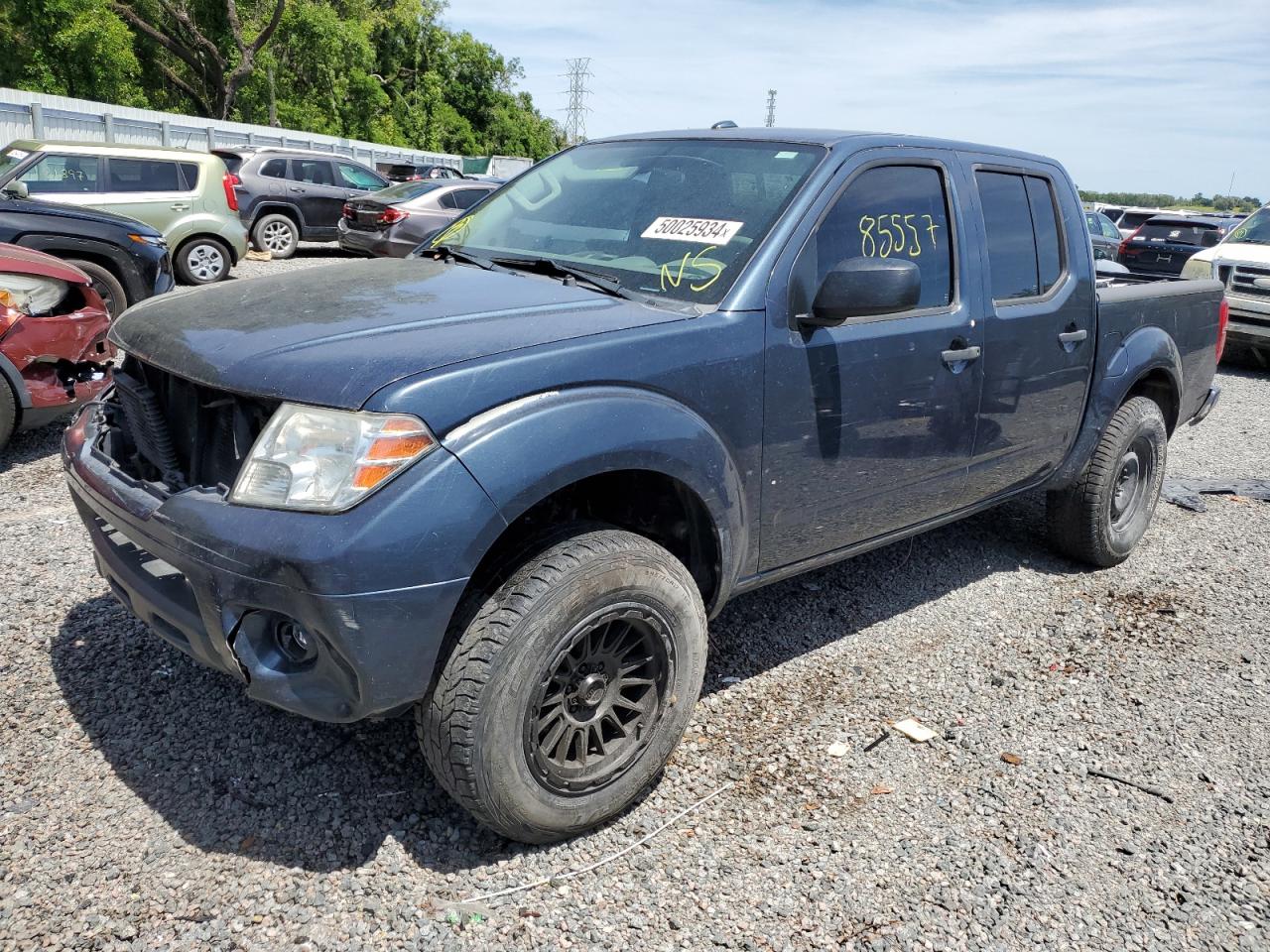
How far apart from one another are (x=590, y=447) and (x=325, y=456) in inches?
24.7

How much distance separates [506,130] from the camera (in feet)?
181

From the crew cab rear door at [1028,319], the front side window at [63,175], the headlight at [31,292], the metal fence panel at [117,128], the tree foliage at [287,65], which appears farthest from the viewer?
the tree foliage at [287,65]

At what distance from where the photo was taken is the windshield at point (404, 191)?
1502 centimetres

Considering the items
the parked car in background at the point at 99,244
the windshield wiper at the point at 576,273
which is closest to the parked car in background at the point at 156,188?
the parked car in background at the point at 99,244

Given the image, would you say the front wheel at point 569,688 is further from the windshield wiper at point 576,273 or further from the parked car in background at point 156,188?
the parked car in background at point 156,188

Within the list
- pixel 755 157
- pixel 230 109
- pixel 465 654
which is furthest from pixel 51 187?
pixel 230 109

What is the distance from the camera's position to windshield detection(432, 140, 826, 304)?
3.03 meters

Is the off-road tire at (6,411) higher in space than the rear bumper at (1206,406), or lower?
lower

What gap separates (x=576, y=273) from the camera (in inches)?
123

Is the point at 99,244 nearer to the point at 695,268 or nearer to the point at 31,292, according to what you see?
the point at 31,292

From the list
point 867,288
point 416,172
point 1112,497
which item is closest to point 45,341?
point 867,288

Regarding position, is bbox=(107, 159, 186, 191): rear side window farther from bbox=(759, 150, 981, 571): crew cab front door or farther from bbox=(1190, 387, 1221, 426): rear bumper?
bbox=(1190, 387, 1221, 426): rear bumper

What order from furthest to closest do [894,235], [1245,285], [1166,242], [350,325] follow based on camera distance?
[1166,242] → [1245,285] → [894,235] → [350,325]

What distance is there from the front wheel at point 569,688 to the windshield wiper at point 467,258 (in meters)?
1.18
